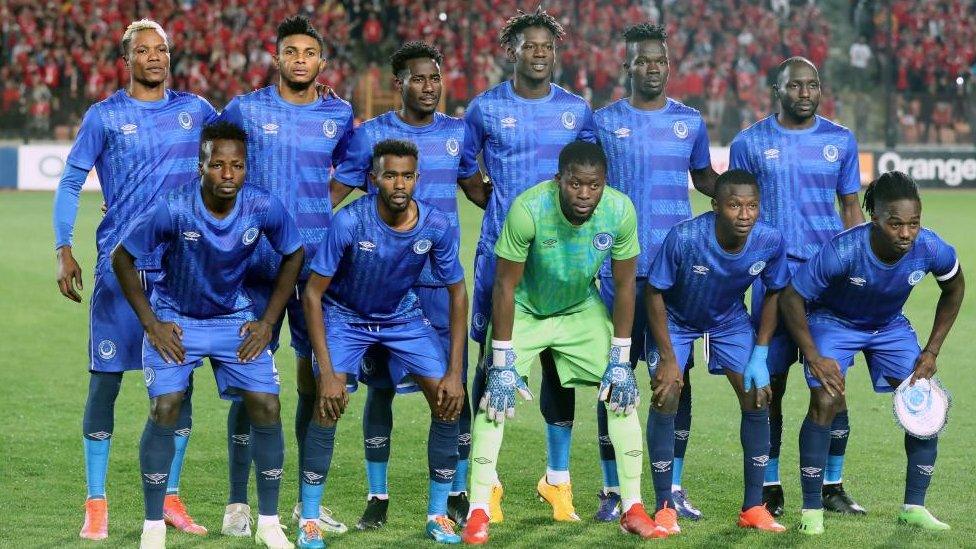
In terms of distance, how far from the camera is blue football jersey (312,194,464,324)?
20.3ft

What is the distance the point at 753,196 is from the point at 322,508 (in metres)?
2.49

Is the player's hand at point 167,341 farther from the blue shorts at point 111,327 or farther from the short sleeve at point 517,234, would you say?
the short sleeve at point 517,234

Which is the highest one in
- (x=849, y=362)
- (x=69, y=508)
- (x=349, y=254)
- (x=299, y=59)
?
(x=299, y=59)

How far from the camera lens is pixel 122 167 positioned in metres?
6.50

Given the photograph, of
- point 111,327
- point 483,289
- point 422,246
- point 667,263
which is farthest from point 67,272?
point 667,263

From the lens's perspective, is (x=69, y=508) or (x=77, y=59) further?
(x=77, y=59)

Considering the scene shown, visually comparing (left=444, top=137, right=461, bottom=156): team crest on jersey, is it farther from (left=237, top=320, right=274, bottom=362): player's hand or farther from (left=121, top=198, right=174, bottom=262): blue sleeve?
(left=121, top=198, right=174, bottom=262): blue sleeve

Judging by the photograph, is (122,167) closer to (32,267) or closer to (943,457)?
(943,457)

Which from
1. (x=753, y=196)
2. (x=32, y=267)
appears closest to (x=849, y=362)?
(x=753, y=196)

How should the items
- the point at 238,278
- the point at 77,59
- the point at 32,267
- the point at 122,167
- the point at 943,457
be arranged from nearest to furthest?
the point at 238,278, the point at 122,167, the point at 943,457, the point at 32,267, the point at 77,59

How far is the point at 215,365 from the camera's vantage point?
616 centimetres

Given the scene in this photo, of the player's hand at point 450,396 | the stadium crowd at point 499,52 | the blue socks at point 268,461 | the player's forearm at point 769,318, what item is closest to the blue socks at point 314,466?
the blue socks at point 268,461

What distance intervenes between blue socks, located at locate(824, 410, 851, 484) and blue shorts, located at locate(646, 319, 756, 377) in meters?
0.77

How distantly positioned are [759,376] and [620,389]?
68cm
